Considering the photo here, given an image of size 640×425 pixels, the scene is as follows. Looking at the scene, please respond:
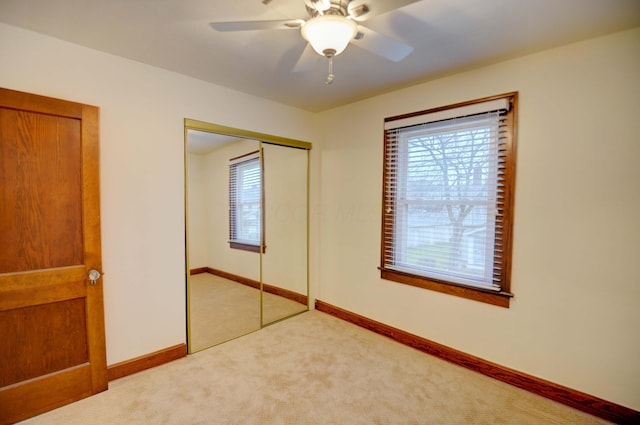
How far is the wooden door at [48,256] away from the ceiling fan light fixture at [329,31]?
1.69 metres

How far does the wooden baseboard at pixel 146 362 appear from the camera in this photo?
2288mm

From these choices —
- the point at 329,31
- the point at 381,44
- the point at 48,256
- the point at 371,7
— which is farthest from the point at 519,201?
the point at 48,256

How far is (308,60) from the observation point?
213 cm

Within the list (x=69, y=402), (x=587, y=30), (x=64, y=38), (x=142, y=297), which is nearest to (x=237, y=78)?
(x=64, y=38)

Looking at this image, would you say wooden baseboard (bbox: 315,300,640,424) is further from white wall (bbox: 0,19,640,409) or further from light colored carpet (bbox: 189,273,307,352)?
light colored carpet (bbox: 189,273,307,352)

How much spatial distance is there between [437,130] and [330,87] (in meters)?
1.09

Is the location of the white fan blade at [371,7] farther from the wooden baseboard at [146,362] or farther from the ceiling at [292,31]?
the wooden baseboard at [146,362]

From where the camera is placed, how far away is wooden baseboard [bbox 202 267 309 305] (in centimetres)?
313

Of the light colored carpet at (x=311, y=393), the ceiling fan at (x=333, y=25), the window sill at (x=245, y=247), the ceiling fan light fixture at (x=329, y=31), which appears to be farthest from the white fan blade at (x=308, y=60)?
the light colored carpet at (x=311, y=393)

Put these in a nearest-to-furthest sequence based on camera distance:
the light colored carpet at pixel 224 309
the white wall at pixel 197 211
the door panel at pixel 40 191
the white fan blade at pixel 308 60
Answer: the door panel at pixel 40 191
the white fan blade at pixel 308 60
the white wall at pixel 197 211
the light colored carpet at pixel 224 309

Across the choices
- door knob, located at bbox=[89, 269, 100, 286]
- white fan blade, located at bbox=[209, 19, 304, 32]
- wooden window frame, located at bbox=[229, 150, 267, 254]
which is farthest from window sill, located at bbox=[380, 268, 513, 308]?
door knob, located at bbox=[89, 269, 100, 286]

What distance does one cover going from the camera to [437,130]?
2.67 meters

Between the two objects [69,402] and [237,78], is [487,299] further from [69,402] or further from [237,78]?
[69,402]

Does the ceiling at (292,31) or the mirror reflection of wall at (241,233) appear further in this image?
the mirror reflection of wall at (241,233)
